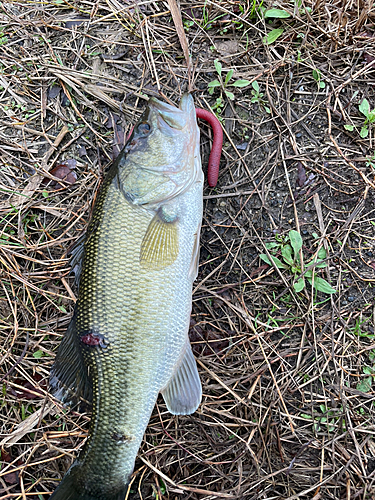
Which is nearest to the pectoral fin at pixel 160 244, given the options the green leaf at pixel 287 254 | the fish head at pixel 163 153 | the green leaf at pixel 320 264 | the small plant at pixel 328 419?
the fish head at pixel 163 153

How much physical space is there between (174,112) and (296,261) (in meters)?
1.59

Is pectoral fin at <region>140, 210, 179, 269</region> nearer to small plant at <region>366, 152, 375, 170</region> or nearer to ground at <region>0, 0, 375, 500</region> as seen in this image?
ground at <region>0, 0, 375, 500</region>

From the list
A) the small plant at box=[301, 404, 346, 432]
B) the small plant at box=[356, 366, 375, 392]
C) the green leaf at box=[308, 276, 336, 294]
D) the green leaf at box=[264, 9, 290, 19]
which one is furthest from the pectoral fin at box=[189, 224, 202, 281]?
the green leaf at box=[264, 9, 290, 19]

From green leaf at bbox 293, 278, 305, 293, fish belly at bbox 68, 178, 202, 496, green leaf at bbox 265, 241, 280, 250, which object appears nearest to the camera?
fish belly at bbox 68, 178, 202, 496

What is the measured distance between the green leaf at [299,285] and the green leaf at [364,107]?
158 centimetres

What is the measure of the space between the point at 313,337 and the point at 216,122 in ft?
6.65

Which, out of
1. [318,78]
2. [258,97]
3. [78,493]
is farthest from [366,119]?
[78,493]

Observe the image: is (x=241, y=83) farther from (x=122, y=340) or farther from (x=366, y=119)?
(x=122, y=340)

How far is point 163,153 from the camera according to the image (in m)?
2.51

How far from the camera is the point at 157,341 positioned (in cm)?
231

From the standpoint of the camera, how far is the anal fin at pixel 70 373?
2477 millimetres

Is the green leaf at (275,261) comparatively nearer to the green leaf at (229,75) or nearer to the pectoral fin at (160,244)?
the pectoral fin at (160,244)

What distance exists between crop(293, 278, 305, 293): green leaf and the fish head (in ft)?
4.10

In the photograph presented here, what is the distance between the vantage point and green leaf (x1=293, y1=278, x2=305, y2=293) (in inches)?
113
